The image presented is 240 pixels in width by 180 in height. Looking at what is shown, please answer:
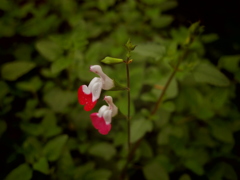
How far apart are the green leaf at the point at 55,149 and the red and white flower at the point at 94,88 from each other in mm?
518

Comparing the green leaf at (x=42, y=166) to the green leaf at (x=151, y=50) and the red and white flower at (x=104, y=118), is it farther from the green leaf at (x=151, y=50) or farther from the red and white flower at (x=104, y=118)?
the green leaf at (x=151, y=50)

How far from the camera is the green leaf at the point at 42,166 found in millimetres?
1188

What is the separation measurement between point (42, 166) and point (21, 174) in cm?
12

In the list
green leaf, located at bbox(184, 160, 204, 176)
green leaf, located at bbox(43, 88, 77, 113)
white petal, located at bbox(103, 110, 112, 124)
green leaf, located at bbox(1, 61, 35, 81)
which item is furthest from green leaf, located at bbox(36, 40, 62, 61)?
green leaf, located at bbox(184, 160, 204, 176)

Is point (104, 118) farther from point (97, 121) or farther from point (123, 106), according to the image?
point (123, 106)

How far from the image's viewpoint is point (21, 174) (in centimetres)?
117

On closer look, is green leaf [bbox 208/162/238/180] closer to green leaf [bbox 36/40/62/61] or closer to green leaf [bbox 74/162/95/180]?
green leaf [bbox 74/162/95/180]

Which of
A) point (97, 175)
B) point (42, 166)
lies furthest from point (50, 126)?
point (97, 175)

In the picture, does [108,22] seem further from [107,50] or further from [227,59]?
[227,59]

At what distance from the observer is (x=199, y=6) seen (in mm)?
2389

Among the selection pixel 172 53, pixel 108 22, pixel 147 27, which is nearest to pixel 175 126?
pixel 172 53

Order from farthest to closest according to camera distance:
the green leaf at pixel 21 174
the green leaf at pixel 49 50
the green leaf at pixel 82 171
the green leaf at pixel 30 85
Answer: the green leaf at pixel 30 85 → the green leaf at pixel 49 50 → the green leaf at pixel 82 171 → the green leaf at pixel 21 174

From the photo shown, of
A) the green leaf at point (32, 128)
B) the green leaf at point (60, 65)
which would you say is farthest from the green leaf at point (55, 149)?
the green leaf at point (60, 65)

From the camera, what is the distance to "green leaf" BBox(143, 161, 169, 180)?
1446mm
